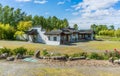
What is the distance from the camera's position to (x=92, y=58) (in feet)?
55.3

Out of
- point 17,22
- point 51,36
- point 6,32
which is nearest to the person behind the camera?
point 51,36

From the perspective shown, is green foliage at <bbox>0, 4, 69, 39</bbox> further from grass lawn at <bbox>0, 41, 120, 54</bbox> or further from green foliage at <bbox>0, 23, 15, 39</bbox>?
grass lawn at <bbox>0, 41, 120, 54</bbox>

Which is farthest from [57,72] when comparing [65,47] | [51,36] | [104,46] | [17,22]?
[17,22]

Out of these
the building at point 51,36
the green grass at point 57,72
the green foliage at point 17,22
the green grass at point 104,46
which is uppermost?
the green foliage at point 17,22

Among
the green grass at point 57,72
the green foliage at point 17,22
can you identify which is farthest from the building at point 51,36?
the green grass at point 57,72

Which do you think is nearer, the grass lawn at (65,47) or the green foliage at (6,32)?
the grass lawn at (65,47)

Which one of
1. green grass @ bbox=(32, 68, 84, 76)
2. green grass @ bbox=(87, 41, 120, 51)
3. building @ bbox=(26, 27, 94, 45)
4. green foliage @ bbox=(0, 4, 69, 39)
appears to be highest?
green foliage @ bbox=(0, 4, 69, 39)

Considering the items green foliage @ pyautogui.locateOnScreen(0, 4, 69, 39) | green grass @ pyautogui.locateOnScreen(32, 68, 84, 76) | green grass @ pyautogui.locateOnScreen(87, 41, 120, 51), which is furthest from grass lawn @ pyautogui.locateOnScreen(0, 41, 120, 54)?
green foliage @ pyautogui.locateOnScreen(0, 4, 69, 39)

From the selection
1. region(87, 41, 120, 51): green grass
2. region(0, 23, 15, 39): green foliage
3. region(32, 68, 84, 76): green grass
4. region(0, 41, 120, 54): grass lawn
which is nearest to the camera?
region(32, 68, 84, 76): green grass

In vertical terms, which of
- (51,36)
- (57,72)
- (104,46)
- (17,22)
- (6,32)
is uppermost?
(17,22)

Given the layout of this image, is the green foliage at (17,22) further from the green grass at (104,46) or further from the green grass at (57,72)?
the green grass at (57,72)

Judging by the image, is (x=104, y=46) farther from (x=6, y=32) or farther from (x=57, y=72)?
(x=6, y=32)

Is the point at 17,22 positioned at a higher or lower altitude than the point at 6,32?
higher

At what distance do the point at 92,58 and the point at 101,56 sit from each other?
96 cm
